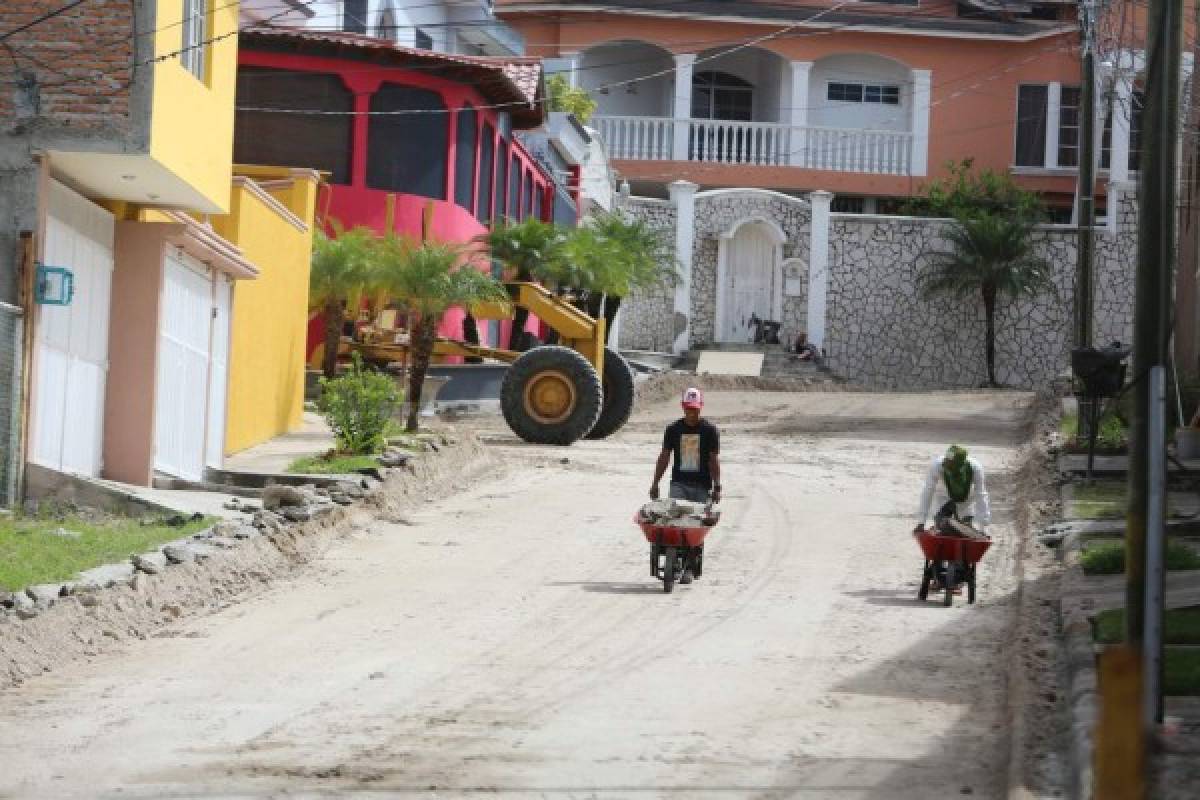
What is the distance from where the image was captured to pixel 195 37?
20.9 metres

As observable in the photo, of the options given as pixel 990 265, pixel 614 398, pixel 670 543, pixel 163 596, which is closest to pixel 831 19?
pixel 990 265

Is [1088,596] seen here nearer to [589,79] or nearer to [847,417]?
[847,417]

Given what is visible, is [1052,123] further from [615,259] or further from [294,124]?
[294,124]

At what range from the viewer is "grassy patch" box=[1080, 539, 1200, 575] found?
671 inches

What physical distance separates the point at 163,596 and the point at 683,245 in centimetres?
3413

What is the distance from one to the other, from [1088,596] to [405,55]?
21751 mm

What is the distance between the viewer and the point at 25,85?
1839 cm

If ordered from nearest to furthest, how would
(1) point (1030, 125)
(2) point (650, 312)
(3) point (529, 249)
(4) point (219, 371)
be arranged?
(4) point (219, 371) < (3) point (529, 249) < (2) point (650, 312) < (1) point (1030, 125)

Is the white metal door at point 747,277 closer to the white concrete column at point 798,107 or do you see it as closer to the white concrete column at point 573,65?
the white concrete column at point 798,107

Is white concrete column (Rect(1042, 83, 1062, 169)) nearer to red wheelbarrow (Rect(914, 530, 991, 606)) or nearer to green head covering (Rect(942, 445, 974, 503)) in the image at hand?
green head covering (Rect(942, 445, 974, 503))

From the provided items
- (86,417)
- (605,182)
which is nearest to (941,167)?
(605,182)

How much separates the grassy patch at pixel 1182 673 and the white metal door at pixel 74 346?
32.5 feet

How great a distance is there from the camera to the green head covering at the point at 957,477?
16.8 metres

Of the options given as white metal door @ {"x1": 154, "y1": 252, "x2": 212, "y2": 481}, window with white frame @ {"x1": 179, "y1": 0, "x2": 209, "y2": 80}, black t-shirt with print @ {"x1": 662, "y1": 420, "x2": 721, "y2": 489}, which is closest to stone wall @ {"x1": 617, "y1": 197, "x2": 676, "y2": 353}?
white metal door @ {"x1": 154, "y1": 252, "x2": 212, "y2": 481}
